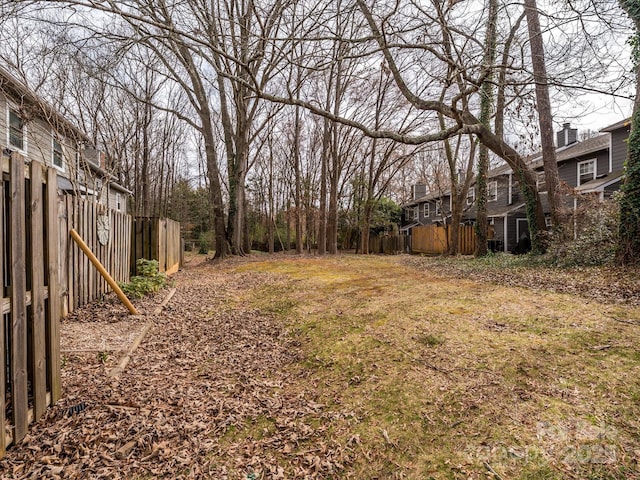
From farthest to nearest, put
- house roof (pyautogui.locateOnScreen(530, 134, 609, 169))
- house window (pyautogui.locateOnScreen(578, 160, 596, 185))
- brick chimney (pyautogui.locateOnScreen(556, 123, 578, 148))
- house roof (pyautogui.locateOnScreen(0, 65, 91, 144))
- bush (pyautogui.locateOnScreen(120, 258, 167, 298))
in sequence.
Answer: brick chimney (pyautogui.locateOnScreen(556, 123, 578, 148)) → house window (pyautogui.locateOnScreen(578, 160, 596, 185)) → house roof (pyautogui.locateOnScreen(530, 134, 609, 169)) → house roof (pyautogui.locateOnScreen(0, 65, 91, 144)) → bush (pyautogui.locateOnScreen(120, 258, 167, 298))

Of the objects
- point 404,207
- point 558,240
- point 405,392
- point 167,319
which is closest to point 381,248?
point 404,207

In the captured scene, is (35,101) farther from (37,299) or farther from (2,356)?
(2,356)

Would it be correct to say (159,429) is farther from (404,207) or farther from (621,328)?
(404,207)

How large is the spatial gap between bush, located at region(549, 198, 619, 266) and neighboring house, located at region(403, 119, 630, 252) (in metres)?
1.49

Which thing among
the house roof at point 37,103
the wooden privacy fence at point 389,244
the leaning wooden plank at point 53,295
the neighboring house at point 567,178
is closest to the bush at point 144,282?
the house roof at point 37,103

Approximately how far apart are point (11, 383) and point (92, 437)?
553 mm

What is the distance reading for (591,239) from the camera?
732 centimetres

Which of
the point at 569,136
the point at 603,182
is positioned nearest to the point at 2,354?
the point at 603,182

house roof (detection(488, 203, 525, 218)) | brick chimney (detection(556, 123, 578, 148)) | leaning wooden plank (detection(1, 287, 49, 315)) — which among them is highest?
brick chimney (detection(556, 123, 578, 148))

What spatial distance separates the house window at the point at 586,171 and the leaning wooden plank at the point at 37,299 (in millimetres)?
19660

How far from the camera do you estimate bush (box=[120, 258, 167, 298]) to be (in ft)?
18.9

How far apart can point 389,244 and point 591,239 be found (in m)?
16.3

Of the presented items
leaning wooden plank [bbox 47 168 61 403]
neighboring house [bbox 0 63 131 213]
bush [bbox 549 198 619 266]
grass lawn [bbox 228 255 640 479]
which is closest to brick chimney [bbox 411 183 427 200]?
bush [bbox 549 198 619 266]

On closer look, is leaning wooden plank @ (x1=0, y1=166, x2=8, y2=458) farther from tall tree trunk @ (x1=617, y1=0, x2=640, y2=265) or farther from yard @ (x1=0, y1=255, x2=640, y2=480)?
tall tree trunk @ (x1=617, y1=0, x2=640, y2=265)
